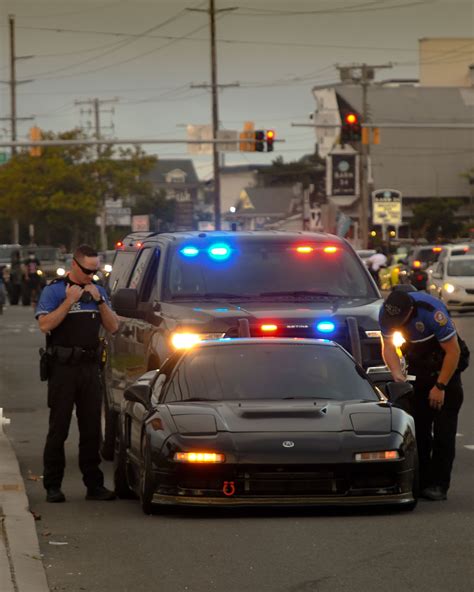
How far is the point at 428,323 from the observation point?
1166 cm

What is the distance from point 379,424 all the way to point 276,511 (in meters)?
0.95

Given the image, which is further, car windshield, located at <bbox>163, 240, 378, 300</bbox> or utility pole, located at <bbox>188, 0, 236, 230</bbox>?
utility pole, located at <bbox>188, 0, 236, 230</bbox>

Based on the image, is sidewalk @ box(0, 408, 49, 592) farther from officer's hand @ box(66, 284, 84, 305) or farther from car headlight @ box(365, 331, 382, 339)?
car headlight @ box(365, 331, 382, 339)

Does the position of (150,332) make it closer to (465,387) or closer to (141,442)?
(141,442)

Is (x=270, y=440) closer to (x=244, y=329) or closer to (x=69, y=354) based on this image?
(x=69, y=354)

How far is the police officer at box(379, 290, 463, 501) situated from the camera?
37.9 feet

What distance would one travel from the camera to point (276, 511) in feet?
35.6

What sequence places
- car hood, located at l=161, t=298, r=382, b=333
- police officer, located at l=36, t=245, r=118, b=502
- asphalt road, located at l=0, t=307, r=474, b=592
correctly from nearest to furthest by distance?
asphalt road, located at l=0, t=307, r=474, b=592 < police officer, located at l=36, t=245, r=118, b=502 < car hood, located at l=161, t=298, r=382, b=333

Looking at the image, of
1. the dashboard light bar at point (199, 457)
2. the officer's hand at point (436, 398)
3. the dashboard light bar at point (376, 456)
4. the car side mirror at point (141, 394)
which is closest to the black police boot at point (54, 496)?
the car side mirror at point (141, 394)

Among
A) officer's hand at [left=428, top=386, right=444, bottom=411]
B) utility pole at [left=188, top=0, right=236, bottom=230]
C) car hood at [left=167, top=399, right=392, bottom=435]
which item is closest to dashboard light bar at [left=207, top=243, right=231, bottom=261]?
officer's hand at [left=428, top=386, right=444, bottom=411]

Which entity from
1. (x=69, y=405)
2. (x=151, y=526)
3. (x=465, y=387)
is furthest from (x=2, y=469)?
(x=465, y=387)

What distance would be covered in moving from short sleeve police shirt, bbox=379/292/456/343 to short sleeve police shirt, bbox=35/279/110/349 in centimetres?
215

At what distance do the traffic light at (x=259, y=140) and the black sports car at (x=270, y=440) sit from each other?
39.8 metres

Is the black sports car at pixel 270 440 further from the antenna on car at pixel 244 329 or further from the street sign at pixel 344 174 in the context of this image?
the street sign at pixel 344 174
